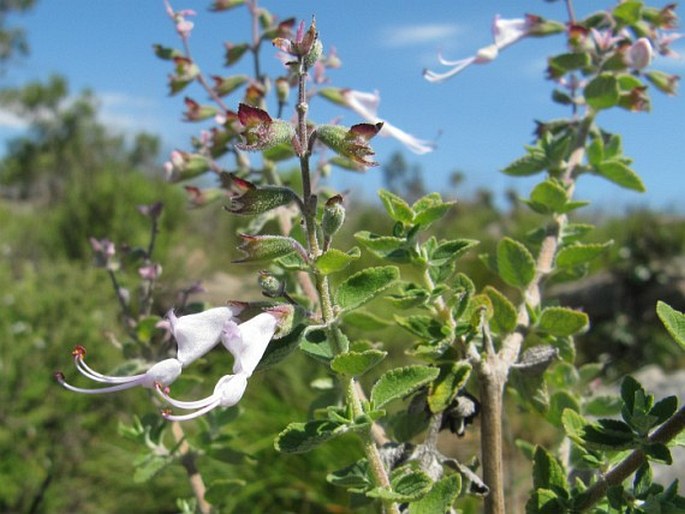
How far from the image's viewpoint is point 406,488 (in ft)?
1.50

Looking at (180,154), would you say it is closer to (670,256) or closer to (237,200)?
(237,200)

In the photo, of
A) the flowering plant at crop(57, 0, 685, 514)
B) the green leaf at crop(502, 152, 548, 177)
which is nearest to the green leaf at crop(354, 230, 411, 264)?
the flowering plant at crop(57, 0, 685, 514)

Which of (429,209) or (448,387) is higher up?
(429,209)

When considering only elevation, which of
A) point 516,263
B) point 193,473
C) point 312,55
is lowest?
point 193,473

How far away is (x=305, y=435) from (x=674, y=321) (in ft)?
0.75

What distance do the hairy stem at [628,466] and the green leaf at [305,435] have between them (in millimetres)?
178


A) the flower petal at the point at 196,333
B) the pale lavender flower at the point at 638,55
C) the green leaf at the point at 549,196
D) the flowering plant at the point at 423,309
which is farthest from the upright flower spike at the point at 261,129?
the pale lavender flower at the point at 638,55

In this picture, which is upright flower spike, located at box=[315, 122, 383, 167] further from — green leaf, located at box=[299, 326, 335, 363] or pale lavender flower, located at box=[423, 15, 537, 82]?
pale lavender flower, located at box=[423, 15, 537, 82]

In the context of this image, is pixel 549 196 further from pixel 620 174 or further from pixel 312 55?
pixel 312 55

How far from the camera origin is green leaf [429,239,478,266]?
559 mm

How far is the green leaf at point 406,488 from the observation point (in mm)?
434

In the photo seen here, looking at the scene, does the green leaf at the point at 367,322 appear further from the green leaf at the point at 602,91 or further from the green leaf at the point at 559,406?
the green leaf at the point at 602,91

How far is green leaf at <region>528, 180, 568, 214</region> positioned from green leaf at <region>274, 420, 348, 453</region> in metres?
0.32

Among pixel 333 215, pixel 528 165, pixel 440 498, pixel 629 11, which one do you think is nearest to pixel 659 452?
pixel 440 498
